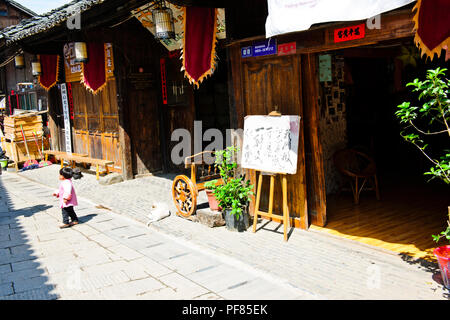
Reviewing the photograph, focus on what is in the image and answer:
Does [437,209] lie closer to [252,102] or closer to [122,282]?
[252,102]

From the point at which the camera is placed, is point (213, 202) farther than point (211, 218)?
Yes

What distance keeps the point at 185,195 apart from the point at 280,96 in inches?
103

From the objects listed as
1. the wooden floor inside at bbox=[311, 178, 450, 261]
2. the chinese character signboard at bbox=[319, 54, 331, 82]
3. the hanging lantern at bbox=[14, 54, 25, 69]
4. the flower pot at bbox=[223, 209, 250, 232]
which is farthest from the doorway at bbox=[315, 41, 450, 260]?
the hanging lantern at bbox=[14, 54, 25, 69]

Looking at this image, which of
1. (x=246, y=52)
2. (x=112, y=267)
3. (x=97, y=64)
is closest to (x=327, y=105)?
(x=246, y=52)

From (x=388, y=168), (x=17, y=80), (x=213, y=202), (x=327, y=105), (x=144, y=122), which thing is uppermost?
(x=17, y=80)

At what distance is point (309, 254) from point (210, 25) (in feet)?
13.8

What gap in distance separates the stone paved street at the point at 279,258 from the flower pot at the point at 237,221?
122 millimetres

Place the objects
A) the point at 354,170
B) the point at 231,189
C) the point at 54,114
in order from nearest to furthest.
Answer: the point at 231,189 → the point at 354,170 → the point at 54,114

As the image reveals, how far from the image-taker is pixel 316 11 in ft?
17.0

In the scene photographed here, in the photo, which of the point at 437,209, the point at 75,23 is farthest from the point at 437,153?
the point at 75,23

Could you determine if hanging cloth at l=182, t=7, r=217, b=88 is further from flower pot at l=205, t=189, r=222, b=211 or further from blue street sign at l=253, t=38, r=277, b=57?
flower pot at l=205, t=189, r=222, b=211

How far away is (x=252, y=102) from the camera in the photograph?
732 cm

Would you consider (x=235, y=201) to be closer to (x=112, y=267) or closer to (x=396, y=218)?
(x=112, y=267)

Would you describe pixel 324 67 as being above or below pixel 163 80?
below
